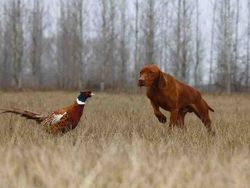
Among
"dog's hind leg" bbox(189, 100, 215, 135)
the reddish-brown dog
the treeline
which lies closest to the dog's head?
the reddish-brown dog

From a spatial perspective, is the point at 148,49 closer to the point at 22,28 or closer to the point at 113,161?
the point at 22,28

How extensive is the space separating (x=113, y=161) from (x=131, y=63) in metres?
41.3

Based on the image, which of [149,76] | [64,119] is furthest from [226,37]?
[64,119]

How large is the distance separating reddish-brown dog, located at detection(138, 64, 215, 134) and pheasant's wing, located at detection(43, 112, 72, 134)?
1.08m

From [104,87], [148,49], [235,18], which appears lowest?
[104,87]

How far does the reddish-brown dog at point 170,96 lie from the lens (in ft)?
20.0

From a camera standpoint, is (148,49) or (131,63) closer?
(148,49)

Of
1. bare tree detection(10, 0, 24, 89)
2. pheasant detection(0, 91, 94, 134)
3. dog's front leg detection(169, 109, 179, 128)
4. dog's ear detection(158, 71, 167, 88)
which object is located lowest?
dog's front leg detection(169, 109, 179, 128)

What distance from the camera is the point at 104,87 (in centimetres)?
2883

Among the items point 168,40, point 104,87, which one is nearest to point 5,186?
point 104,87

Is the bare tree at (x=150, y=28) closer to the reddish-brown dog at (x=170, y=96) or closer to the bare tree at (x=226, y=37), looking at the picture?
the bare tree at (x=226, y=37)

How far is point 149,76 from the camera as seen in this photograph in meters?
6.03

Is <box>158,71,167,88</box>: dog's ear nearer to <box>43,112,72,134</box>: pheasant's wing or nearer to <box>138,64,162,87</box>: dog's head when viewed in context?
<box>138,64,162,87</box>: dog's head

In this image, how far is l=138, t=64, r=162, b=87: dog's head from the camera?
A: 5973 mm
